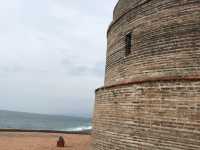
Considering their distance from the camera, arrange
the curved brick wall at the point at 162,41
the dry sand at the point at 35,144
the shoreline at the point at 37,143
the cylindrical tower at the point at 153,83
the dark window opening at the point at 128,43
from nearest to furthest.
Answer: the cylindrical tower at the point at 153,83 < the curved brick wall at the point at 162,41 < the dark window opening at the point at 128,43 < the dry sand at the point at 35,144 < the shoreline at the point at 37,143

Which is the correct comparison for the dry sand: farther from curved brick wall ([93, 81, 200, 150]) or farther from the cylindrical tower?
curved brick wall ([93, 81, 200, 150])

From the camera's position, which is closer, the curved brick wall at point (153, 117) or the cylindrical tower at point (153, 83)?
Result: the curved brick wall at point (153, 117)

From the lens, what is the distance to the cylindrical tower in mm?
8242

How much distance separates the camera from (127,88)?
10273 mm

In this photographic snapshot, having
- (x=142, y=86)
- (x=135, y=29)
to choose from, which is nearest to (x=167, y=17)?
(x=135, y=29)

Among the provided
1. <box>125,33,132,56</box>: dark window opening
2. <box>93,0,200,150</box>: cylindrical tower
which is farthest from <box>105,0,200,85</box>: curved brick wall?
<box>125,33,132,56</box>: dark window opening

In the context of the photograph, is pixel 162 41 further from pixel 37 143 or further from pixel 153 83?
pixel 37 143

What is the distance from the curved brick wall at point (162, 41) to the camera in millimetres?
9648

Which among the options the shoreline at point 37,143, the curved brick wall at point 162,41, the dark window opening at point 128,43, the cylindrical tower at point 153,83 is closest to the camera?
the cylindrical tower at point 153,83

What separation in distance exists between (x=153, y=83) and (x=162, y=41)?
1975 millimetres

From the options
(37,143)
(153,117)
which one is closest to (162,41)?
(153,117)

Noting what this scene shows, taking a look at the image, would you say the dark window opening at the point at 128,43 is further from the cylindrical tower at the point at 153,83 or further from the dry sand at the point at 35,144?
the dry sand at the point at 35,144

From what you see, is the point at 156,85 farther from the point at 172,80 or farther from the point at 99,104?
the point at 99,104

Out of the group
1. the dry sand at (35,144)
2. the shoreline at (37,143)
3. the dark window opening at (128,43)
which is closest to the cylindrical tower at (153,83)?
the dark window opening at (128,43)
